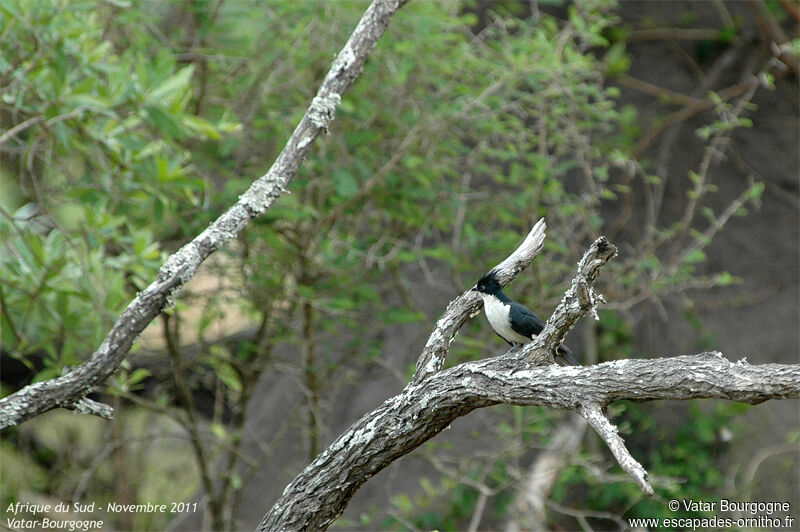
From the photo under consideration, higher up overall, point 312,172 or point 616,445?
point 616,445

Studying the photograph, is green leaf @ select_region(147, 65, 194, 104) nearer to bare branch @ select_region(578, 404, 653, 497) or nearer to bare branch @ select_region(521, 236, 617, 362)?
bare branch @ select_region(521, 236, 617, 362)

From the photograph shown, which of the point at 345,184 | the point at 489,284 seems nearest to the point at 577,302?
the point at 489,284

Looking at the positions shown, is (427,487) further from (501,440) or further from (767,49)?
(767,49)

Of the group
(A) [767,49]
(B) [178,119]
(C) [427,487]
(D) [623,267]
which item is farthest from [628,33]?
(B) [178,119]

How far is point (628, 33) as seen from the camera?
26.4 feet

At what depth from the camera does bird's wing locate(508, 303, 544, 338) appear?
3404 millimetres

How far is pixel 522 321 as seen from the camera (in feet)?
11.2

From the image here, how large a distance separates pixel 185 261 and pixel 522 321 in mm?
1434

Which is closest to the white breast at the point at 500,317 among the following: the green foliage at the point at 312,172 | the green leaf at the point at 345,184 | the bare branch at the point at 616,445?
the bare branch at the point at 616,445

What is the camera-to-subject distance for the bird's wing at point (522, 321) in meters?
3.40

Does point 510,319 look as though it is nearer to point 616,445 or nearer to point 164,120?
point 616,445

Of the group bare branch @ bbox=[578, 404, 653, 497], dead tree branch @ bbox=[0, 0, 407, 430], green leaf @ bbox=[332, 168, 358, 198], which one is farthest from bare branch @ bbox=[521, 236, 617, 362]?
green leaf @ bbox=[332, 168, 358, 198]

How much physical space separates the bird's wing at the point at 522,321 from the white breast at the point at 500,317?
0.08 feet

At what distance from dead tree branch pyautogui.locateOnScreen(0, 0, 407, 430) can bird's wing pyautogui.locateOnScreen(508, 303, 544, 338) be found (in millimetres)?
1108
